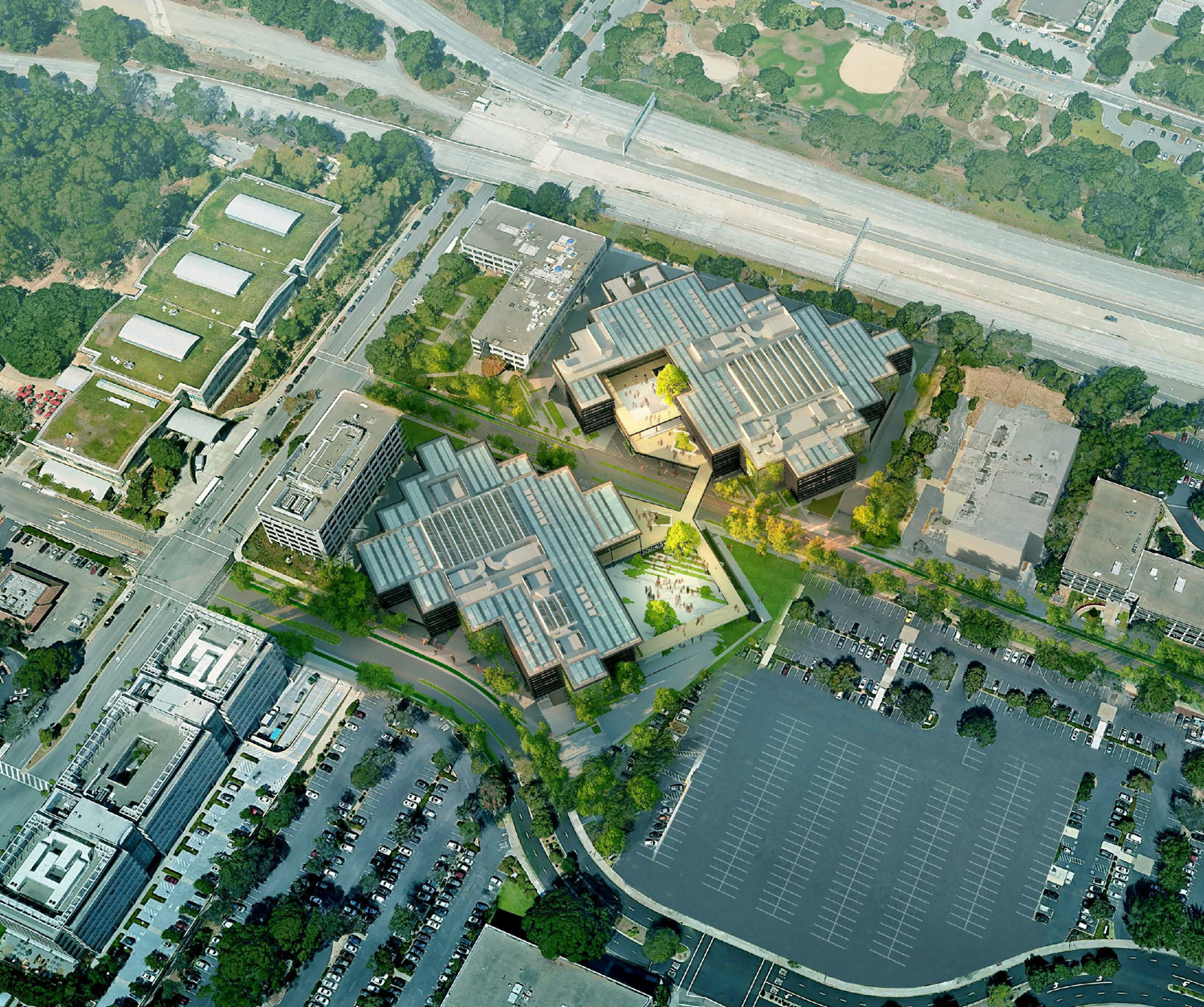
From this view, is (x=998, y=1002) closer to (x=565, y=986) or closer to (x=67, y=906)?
(x=565, y=986)

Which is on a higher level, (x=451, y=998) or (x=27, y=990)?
(x=451, y=998)

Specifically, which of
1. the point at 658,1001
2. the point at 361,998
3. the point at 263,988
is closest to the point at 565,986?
the point at 658,1001

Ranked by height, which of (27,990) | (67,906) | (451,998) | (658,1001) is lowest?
(27,990)

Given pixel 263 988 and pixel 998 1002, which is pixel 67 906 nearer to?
pixel 263 988

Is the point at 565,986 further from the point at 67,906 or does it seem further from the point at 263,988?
the point at 67,906

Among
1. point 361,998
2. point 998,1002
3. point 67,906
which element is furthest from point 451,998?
point 998,1002

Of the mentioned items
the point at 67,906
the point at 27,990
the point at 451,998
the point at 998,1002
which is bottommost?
the point at 27,990

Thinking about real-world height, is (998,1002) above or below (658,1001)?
above

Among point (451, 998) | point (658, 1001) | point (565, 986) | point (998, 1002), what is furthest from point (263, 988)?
point (998, 1002)
